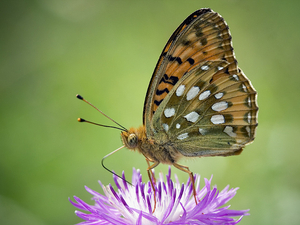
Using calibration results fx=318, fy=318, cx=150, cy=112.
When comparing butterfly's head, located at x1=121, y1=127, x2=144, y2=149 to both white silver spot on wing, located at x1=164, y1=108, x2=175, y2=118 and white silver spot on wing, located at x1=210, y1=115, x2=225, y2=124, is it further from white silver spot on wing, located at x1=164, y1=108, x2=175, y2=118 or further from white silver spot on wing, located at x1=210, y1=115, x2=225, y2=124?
white silver spot on wing, located at x1=210, y1=115, x2=225, y2=124

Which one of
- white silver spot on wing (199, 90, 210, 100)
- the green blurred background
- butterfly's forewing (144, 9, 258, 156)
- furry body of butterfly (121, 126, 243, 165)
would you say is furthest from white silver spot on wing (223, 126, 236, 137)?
the green blurred background

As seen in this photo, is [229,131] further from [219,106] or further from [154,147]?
[154,147]

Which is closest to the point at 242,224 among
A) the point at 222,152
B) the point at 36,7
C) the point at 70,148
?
the point at 222,152

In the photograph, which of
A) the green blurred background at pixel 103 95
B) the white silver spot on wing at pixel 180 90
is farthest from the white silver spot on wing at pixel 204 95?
the green blurred background at pixel 103 95

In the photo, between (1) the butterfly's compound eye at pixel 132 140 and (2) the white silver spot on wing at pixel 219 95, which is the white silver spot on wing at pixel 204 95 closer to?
(2) the white silver spot on wing at pixel 219 95

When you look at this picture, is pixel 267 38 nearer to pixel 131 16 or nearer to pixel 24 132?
pixel 131 16

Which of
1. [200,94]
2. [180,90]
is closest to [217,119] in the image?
[200,94]
